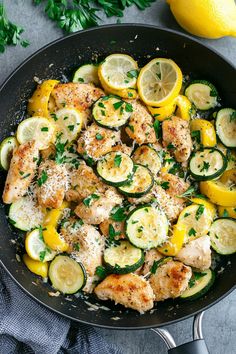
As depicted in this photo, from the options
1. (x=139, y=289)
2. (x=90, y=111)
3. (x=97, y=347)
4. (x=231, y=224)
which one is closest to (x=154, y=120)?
(x=90, y=111)

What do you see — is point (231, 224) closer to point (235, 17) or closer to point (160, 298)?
point (160, 298)

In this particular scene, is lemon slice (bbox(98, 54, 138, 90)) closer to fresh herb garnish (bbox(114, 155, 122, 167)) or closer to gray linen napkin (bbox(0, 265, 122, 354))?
fresh herb garnish (bbox(114, 155, 122, 167))

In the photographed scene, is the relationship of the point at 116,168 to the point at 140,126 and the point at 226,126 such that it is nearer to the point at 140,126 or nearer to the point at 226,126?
the point at 140,126

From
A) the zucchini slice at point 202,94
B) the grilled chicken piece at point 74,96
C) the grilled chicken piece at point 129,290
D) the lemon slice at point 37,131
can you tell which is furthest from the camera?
the zucchini slice at point 202,94

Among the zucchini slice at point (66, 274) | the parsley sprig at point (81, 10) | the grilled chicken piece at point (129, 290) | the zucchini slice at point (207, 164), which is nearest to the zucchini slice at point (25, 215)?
the zucchini slice at point (66, 274)

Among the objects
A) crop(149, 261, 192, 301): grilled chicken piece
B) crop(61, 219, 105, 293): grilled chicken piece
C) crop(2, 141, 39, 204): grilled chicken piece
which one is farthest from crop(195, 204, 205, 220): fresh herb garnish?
crop(2, 141, 39, 204): grilled chicken piece

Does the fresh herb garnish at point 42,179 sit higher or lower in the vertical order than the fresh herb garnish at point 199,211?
lower

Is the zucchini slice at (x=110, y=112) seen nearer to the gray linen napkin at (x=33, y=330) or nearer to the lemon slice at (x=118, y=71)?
the lemon slice at (x=118, y=71)

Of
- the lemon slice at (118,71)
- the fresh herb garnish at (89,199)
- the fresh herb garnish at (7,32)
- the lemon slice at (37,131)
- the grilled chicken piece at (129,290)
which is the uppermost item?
the lemon slice at (118,71)
